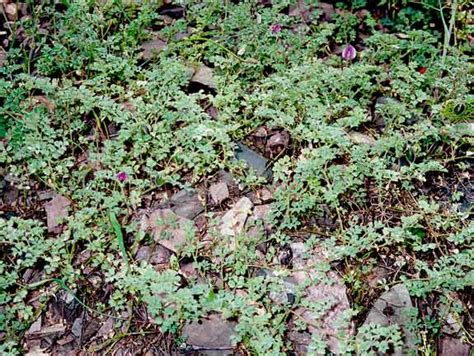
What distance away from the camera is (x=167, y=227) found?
8.55 ft

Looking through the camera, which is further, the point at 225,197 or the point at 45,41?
the point at 45,41

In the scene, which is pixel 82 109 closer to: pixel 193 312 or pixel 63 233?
pixel 63 233

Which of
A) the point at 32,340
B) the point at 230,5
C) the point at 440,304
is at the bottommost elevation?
the point at 32,340

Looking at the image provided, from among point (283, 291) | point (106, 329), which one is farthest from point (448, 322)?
point (106, 329)

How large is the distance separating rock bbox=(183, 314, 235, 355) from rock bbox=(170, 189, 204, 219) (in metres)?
0.50

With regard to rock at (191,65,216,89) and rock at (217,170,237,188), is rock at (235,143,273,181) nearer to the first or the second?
rock at (217,170,237,188)

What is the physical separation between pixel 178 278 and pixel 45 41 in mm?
1536

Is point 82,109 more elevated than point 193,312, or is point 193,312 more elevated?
point 82,109

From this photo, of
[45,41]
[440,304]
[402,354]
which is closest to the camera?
[402,354]

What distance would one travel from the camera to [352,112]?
284cm

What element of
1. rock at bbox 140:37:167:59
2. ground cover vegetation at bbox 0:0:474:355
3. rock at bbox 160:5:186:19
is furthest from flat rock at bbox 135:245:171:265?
rock at bbox 160:5:186:19

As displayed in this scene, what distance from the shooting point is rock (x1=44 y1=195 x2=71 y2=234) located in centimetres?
262

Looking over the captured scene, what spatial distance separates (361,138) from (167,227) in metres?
0.96

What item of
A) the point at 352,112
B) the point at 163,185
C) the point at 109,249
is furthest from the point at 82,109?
the point at 352,112
